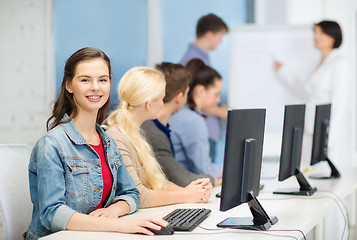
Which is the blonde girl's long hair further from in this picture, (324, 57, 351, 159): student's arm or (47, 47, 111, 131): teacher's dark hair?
(324, 57, 351, 159): student's arm

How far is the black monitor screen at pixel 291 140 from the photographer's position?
2408 millimetres

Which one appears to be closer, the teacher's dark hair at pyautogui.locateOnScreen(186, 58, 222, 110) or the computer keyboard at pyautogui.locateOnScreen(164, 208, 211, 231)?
the computer keyboard at pyautogui.locateOnScreen(164, 208, 211, 231)

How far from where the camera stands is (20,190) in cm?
197

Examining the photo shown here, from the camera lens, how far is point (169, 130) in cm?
263

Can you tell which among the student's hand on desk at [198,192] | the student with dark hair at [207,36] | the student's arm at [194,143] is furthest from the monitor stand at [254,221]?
the student with dark hair at [207,36]

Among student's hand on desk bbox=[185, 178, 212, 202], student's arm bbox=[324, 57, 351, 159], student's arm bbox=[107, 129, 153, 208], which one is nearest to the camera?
student's arm bbox=[107, 129, 153, 208]

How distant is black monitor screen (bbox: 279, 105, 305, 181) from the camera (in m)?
2.41

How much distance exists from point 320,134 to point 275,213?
3.58 feet

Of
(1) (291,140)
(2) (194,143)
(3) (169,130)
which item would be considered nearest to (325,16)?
(2) (194,143)

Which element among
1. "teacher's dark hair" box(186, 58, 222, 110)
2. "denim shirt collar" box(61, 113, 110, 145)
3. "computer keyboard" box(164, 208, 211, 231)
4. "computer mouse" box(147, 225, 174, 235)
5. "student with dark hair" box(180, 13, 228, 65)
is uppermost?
"student with dark hair" box(180, 13, 228, 65)

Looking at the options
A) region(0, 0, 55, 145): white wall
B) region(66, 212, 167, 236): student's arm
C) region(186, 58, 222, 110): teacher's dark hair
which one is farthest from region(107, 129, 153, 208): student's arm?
region(0, 0, 55, 145): white wall

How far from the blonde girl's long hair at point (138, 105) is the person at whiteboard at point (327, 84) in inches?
94.3

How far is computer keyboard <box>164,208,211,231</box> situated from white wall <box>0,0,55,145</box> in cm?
255

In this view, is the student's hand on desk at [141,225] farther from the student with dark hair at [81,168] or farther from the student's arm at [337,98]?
the student's arm at [337,98]
